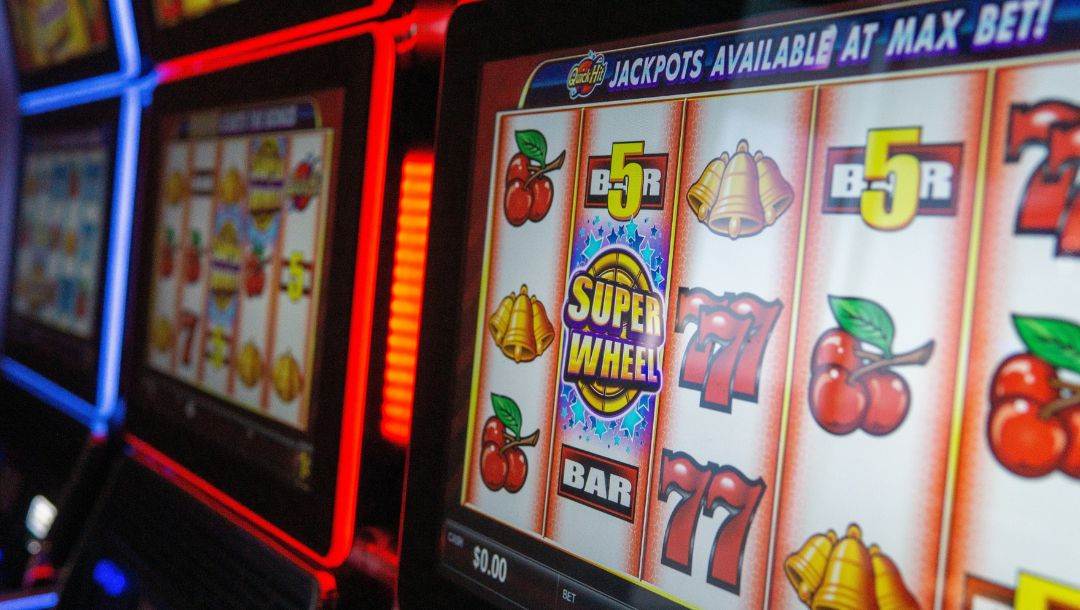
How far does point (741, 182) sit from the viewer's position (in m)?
1.04

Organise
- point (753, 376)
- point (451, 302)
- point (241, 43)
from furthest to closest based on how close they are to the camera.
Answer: point (241, 43) → point (451, 302) → point (753, 376)

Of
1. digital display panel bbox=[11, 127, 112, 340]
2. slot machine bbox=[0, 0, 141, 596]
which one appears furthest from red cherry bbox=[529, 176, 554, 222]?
digital display panel bbox=[11, 127, 112, 340]

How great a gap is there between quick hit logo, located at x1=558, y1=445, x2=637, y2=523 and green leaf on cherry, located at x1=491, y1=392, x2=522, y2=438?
0.10 meters

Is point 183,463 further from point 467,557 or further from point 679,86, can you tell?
point 679,86

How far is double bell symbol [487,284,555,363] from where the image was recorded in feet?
4.20

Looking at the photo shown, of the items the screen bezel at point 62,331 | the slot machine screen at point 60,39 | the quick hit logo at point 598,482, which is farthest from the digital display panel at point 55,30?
the quick hit logo at point 598,482

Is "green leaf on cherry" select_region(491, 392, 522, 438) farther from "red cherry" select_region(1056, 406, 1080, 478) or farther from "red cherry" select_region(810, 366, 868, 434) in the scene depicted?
"red cherry" select_region(1056, 406, 1080, 478)

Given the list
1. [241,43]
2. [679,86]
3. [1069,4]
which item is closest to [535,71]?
[679,86]

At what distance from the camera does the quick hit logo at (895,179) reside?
2.87 ft

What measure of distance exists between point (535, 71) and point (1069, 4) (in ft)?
2.24

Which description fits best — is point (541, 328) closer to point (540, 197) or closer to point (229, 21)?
point (540, 197)

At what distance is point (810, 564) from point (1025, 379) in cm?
29

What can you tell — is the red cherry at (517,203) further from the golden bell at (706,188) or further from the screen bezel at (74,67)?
the screen bezel at (74,67)

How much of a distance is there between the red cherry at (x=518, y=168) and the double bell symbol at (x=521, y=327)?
156 millimetres
